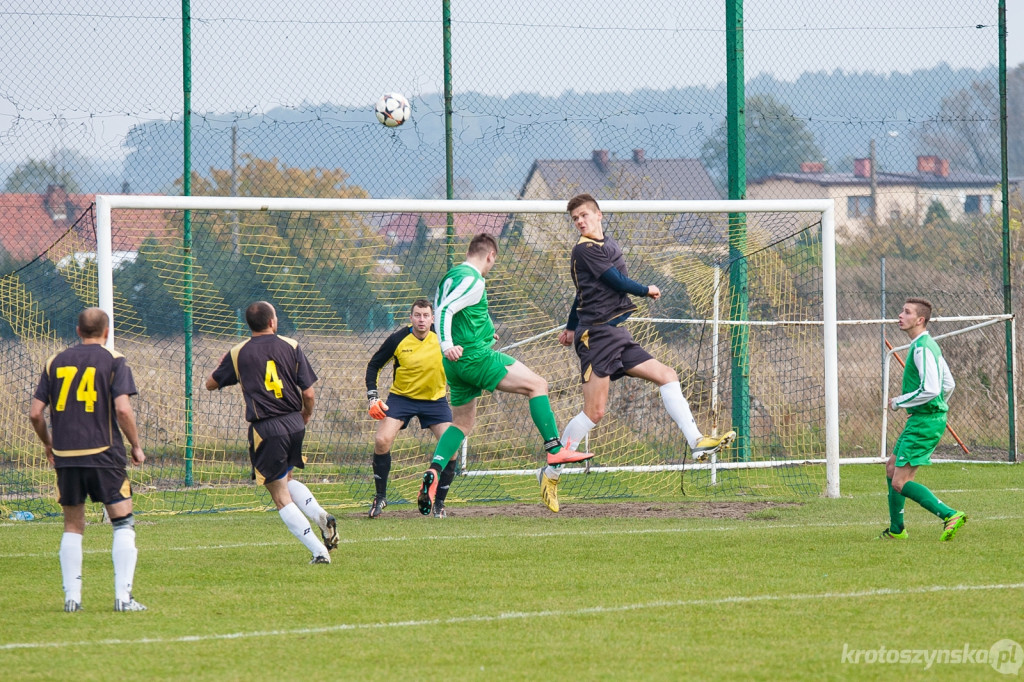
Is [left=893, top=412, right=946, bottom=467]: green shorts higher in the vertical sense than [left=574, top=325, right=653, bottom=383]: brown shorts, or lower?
lower

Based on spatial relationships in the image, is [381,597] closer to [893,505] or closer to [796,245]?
[893,505]

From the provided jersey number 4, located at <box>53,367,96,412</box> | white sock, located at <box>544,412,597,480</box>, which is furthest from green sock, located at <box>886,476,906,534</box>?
jersey number 4, located at <box>53,367,96,412</box>

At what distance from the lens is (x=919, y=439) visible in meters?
8.01

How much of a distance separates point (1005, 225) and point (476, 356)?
8.44m

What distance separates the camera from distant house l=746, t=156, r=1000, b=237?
21266 mm

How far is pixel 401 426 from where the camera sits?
10.3 metres

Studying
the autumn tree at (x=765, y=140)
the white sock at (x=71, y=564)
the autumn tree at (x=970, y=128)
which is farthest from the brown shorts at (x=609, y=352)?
the autumn tree at (x=970, y=128)

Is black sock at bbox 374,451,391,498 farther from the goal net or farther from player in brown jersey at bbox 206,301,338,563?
player in brown jersey at bbox 206,301,338,563

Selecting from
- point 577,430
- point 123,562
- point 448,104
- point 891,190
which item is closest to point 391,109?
point 448,104

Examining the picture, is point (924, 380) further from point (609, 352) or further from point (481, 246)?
point (481, 246)

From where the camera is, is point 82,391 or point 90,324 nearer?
point 82,391

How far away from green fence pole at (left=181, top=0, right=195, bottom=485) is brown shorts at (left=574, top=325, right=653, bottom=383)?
4.50 meters

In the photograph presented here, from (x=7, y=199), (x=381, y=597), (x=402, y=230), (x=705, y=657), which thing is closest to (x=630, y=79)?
(x=402, y=230)

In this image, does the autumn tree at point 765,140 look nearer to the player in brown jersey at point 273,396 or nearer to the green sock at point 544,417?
the green sock at point 544,417
